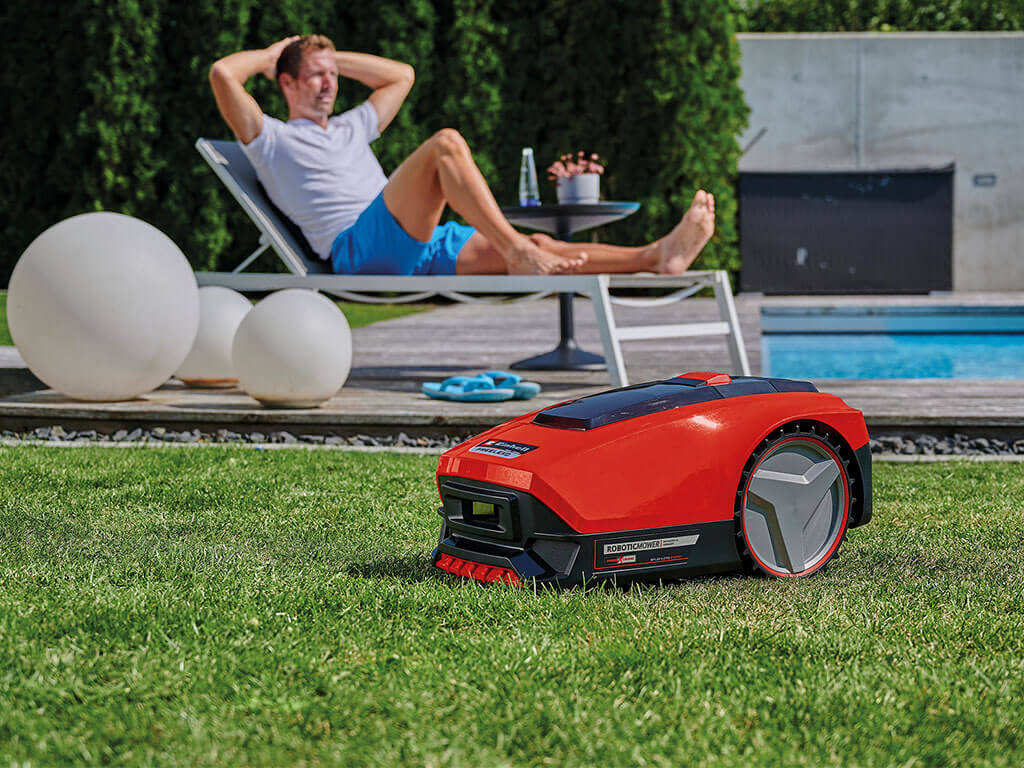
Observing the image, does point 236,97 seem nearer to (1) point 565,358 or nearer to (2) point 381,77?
(2) point 381,77

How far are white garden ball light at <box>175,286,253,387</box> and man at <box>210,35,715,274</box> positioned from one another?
0.60 meters

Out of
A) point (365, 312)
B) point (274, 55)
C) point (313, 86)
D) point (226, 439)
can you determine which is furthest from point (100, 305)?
point (365, 312)

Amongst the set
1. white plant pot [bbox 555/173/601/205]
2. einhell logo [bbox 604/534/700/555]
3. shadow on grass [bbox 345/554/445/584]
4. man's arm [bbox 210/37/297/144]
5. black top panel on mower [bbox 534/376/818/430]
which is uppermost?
man's arm [bbox 210/37/297/144]

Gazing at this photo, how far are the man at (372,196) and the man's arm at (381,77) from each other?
3 cm

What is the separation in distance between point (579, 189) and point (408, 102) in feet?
22.1

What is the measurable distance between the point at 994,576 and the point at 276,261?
1035cm

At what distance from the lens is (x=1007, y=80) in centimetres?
1493

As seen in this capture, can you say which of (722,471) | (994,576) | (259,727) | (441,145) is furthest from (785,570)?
(441,145)

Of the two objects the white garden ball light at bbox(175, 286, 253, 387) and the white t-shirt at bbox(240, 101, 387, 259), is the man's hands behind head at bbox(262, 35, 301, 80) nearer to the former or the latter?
the white t-shirt at bbox(240, 101, 387, 259)

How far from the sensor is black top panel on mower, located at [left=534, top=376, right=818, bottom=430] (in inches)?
81.2

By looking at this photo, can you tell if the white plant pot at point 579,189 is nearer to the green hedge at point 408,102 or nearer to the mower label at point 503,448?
the mower label at point 503,448

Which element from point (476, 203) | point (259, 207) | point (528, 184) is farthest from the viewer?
point (528, 184)

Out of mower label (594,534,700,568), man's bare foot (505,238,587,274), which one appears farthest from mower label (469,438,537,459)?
man's bare foot (505,238,587,274)

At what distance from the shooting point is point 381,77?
19.1ft
